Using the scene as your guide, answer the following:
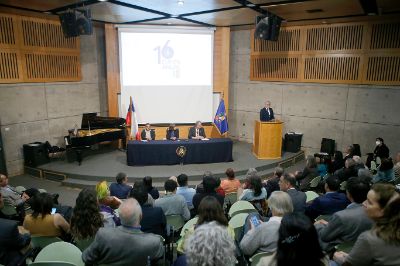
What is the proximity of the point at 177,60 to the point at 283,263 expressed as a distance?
29.4 ft

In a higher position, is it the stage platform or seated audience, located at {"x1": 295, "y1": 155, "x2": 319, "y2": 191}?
seated audience, located at {"x1": 295, "y1": 155, "x2": 319, "y2": 191}

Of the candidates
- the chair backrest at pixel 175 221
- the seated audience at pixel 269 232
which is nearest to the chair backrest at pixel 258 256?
the seated audience at pixel 269 232

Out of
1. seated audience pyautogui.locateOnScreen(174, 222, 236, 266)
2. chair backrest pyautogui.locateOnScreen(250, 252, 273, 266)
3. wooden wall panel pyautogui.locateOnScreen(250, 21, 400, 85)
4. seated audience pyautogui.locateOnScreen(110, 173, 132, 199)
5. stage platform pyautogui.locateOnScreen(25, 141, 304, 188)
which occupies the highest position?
wooden wall panel pyautogui.locateOnScreen(250, 21, 400, 85)

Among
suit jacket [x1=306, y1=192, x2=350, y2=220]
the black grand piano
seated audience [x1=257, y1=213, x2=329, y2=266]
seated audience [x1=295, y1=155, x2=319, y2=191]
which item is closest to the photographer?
seated audience [x1=257, y1=213, x2=329, y2=266]

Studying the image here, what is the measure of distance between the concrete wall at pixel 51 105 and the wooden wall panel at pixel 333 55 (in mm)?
5285

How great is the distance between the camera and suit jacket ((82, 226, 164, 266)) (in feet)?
8.07

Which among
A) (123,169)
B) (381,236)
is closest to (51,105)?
(123,169)

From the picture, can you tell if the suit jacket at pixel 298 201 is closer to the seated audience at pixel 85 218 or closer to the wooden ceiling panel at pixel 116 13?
the seated audience at pixel 85 218

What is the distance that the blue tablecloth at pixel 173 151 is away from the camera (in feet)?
26.4

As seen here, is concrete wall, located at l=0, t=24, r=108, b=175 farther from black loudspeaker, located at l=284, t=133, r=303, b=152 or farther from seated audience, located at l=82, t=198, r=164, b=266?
seated audience, located at l=82, t=198, r=164, b=266

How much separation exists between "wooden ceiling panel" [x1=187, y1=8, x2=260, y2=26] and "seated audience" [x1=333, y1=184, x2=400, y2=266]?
6380 millimetres

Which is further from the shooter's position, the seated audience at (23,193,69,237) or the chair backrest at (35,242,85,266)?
the seated audience at (23,193,69,237)

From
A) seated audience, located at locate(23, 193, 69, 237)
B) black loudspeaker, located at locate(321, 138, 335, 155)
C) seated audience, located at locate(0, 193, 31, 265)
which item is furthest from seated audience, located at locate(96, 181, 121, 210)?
black loudspeaker, located at locate(321, 138, 335, 155)

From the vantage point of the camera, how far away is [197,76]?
10367 millimetres
